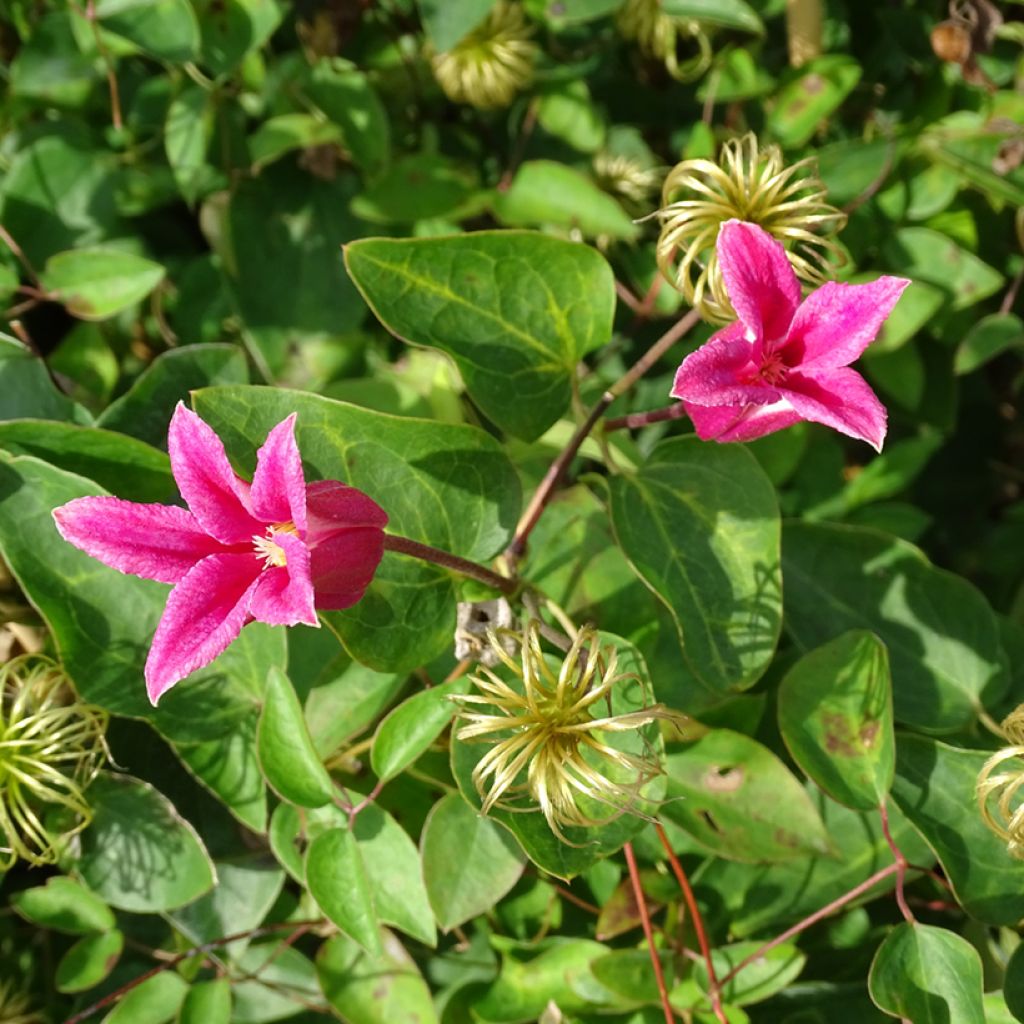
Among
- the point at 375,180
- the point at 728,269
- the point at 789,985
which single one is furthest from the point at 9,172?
the point at 789,985

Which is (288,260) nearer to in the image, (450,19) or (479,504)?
(450,19)

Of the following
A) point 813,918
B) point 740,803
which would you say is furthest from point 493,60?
point 813,918

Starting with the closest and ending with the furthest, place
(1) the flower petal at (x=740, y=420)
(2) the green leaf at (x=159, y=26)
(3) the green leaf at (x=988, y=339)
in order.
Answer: (1) the flower petal at (x=740, y=420), (2) the green leaf at (x=159, y=26), (3) the green leaf at (x=988, y=339)

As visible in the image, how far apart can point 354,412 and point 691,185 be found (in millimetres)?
314

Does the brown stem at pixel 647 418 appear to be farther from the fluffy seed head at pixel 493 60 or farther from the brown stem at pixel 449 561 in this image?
the fluffy seed head at pixel 493 60

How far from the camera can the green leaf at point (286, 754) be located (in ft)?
2.59

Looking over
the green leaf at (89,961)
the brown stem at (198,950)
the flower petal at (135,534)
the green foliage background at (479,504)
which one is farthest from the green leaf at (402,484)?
the green leaf at (89,961)

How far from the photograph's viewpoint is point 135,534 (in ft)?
2.08

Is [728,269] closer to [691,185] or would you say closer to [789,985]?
[691,185]

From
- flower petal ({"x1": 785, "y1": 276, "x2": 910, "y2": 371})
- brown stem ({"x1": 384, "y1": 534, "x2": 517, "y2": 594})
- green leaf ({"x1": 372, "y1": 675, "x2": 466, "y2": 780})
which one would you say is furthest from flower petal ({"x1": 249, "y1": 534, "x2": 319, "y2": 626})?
flower petal ({"x1": 785, "y1": 276, "x2": 910, "y2": 371})

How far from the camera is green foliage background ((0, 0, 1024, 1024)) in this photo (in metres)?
0.82

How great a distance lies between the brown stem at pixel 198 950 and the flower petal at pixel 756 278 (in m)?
0.67

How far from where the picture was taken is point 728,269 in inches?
24.9

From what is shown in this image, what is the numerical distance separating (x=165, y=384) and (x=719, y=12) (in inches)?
26.9
